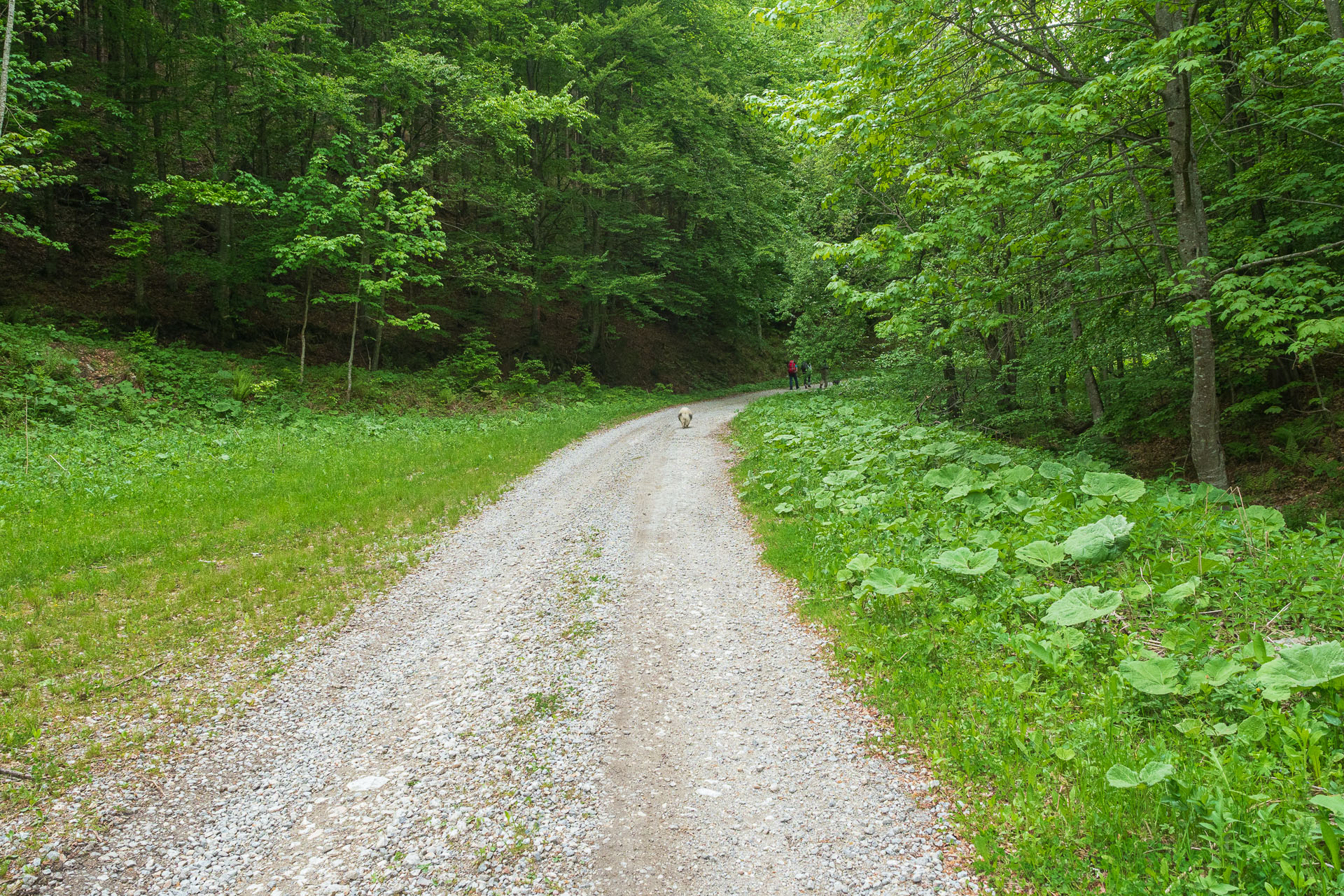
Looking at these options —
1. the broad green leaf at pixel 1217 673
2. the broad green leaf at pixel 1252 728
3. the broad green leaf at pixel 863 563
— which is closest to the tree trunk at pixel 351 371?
the broad green leaf at pixel 863 563

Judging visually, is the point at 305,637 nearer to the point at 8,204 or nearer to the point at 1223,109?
the point at 1223,109

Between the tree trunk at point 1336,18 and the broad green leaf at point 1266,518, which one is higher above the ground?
the tree trunk at point 1336,18

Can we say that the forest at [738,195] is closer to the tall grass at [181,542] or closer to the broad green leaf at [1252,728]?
the broad green leaf at [1252,728]

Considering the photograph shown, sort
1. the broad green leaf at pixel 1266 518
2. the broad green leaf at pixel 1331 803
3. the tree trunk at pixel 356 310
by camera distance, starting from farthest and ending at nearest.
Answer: the tree trunk at pixel 356 310, the broad green leaf at pixel 1266 518, the broad green leaf at pixel 1331 803

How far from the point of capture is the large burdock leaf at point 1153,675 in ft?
12.0

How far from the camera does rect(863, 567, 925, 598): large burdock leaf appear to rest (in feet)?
18.3

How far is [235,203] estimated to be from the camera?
1562cm

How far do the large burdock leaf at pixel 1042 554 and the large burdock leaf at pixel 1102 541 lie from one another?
12 cm

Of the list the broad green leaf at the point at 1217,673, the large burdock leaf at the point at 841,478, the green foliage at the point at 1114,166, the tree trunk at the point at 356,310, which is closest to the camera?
the broad green leaf at the point at 1217,673

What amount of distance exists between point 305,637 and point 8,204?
18.8 meters

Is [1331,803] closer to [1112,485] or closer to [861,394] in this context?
[1112,485]

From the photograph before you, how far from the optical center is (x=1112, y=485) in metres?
6.25

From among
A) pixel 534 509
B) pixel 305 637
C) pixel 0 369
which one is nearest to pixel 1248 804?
pixel 305 637

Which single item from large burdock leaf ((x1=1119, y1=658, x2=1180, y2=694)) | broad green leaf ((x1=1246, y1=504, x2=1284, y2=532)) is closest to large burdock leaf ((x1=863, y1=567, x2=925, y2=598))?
large burdock leaf ((x1=1119, y1=658, x2=1180, y2=694))
